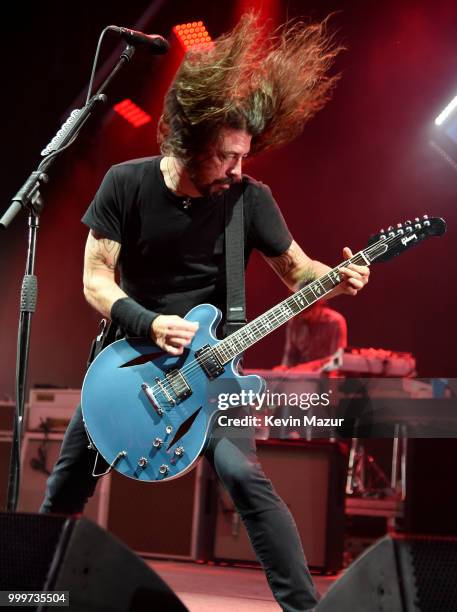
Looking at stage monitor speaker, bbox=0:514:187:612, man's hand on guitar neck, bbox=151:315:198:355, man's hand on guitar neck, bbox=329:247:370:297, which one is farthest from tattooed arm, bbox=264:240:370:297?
stage monitor speaker, bbox=0:514:187:612

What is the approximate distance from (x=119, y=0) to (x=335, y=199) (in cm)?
273

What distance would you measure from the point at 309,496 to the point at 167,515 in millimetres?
981

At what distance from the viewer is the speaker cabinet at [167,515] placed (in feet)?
16.3

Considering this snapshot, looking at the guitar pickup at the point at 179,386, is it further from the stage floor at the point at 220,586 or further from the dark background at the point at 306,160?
the dark background at the point at 306,160

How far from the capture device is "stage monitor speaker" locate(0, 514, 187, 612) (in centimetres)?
163

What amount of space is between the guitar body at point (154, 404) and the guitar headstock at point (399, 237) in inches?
26.4

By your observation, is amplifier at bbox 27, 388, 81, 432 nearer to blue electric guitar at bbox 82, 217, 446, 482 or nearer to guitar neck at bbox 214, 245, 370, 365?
blue electric guitar at bbox 82, 217, 446, 482

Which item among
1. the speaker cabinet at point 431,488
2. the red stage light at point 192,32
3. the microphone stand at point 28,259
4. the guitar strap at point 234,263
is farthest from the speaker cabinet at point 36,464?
the red stage light at point 192,32

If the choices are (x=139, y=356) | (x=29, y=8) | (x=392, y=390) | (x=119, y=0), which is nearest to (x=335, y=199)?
(x=119, y=0)

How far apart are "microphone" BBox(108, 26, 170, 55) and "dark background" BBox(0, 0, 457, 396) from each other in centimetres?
318

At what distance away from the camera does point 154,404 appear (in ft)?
8.65

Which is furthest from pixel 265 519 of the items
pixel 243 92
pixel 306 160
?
pixel 306 160

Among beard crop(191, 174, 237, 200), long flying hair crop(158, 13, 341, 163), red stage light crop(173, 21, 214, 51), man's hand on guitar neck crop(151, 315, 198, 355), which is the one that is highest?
red stage light crop(173, 21, 214, 51)

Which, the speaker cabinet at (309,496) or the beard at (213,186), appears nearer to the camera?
the beard at (213,186)
